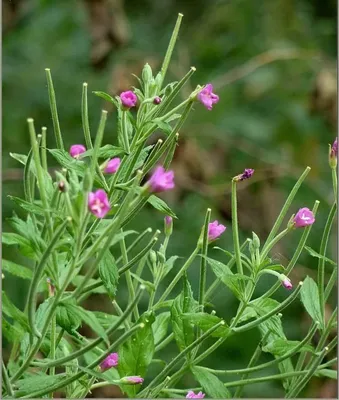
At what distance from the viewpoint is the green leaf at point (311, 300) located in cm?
62

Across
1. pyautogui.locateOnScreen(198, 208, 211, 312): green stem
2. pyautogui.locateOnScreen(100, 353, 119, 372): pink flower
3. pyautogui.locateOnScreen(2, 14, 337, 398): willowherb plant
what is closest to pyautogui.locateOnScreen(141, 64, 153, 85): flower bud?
pyautogui.locateOnScreen(2, 14, 337, 398): willowherb plant

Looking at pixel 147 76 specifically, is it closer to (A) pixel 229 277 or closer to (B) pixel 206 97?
(B) pixel 206 97

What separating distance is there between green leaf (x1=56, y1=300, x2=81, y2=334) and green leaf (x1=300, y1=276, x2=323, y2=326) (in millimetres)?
192

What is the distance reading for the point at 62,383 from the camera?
530 millimetres

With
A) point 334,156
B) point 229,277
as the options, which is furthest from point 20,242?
point 334,156

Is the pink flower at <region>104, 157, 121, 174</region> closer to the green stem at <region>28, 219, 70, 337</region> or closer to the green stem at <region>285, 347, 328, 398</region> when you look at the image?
the green stem at <region>28, 219, 70, 337</region>

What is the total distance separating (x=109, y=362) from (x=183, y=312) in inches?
2.9

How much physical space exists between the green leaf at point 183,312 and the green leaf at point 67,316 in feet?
0.27

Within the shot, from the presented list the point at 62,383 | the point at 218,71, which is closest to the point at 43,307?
the point at 62,383

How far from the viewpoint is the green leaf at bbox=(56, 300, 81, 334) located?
20.6 inches

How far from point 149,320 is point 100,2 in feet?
4.14

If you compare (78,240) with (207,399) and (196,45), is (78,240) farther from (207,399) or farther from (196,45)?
(196,45)

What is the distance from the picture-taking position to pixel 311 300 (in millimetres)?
633

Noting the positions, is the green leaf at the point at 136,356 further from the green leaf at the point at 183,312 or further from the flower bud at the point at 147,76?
the flower bud at the point at 147,76
